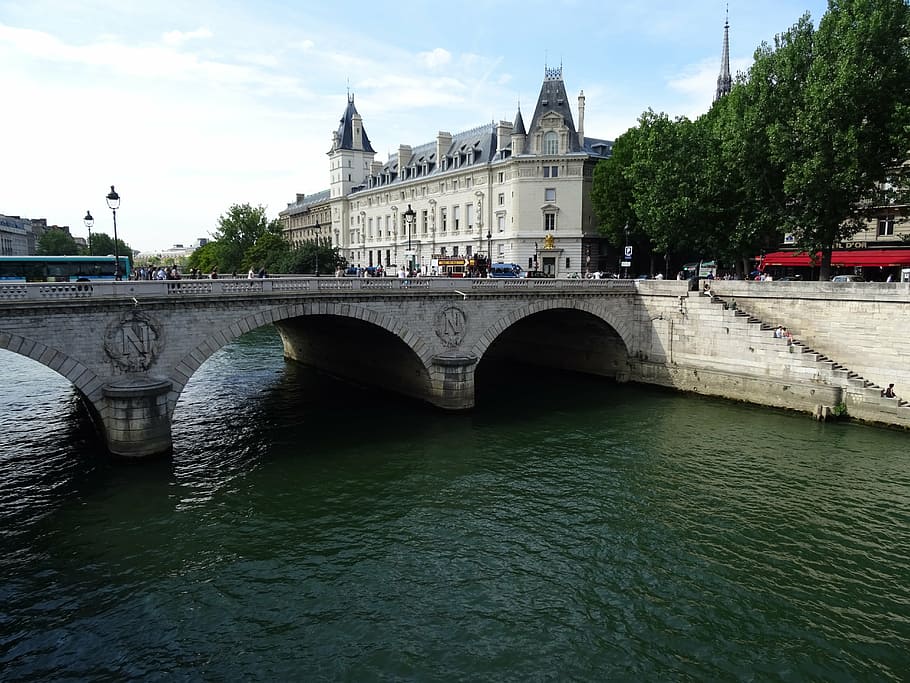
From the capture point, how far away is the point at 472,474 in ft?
75.9

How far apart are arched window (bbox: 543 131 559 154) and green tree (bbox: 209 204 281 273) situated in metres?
47.9

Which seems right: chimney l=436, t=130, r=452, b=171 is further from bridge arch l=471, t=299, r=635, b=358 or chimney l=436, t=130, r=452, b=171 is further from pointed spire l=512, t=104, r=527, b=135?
bridge arch l=471, t=299, r=635, b=358

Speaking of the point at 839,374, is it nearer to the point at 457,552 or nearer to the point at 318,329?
the point at 457,552

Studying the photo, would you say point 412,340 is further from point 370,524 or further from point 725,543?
point 725,543

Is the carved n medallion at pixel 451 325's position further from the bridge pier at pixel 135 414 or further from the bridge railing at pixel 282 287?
the bridge pier at pixel 135 414

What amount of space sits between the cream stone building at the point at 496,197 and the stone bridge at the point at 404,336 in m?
19.4

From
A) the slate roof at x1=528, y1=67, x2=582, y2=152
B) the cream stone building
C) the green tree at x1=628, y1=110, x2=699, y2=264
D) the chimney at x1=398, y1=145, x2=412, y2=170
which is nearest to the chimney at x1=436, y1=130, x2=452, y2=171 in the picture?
the cream stone building

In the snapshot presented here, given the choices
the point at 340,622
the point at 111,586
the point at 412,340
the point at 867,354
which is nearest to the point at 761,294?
the point at 867,354

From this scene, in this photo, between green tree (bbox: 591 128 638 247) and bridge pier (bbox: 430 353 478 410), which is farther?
green tree (bbox: 591 128 638 247)

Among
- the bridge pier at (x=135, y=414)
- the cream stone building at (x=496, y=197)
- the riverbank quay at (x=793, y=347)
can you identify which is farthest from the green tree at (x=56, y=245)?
the riverbank quay at (x=793, y=347)

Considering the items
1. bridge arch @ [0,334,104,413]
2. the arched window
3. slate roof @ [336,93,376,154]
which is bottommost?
bridge arch @ [0,334,104,413]

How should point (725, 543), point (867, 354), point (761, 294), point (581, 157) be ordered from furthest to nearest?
point (581, 157)
point (761, 294)
point (867, 354)
point (725, 543)

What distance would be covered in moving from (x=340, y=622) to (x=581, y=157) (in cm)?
5925

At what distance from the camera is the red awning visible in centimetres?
4253
